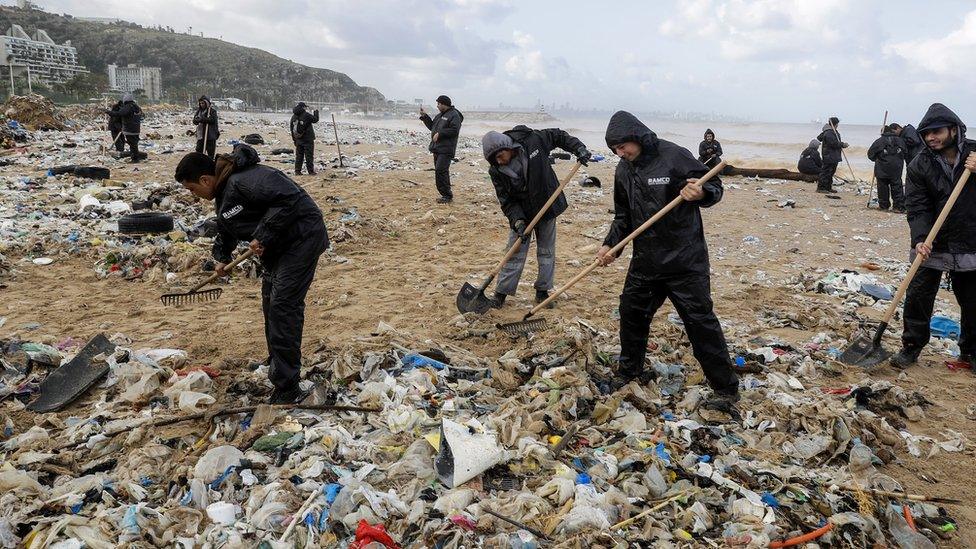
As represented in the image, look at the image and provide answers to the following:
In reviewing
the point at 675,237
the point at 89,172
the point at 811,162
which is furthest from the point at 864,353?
the point at 89,172

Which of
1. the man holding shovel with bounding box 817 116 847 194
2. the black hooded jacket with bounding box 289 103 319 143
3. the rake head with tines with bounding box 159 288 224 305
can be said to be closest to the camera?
the rake head with tines with bounding box 159 288 224 305

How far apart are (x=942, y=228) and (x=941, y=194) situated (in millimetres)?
243

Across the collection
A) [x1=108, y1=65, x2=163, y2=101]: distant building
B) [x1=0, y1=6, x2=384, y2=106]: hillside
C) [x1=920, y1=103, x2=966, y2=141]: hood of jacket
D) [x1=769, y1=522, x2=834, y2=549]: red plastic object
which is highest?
[x1=0, y1=6, x2=384, y2=106]: hillside

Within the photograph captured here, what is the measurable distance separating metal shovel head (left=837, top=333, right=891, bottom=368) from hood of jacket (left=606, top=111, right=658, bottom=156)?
7.89 ft

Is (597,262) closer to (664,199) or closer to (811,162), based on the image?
(664,199)

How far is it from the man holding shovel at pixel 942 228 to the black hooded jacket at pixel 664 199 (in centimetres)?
183

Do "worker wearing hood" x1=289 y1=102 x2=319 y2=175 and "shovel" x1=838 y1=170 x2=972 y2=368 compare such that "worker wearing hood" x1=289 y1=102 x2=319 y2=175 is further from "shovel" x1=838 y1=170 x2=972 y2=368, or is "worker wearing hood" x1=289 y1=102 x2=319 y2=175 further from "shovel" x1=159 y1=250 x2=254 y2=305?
"shovel" x1=838 y1=170 x2=972 y2=368

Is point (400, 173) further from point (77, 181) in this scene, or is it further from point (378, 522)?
point (378, 522)

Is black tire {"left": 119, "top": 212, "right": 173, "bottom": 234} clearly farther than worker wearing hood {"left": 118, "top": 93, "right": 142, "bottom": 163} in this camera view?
No

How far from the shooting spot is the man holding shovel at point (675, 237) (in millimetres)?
3350

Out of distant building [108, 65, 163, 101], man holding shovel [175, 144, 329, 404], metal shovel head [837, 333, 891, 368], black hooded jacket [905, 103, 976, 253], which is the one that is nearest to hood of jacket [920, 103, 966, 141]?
black hooded jacket [905, 103, 976, 253]

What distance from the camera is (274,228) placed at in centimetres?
330

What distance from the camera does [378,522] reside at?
8.32 feet

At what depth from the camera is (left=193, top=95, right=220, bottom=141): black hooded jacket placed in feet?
37.6
